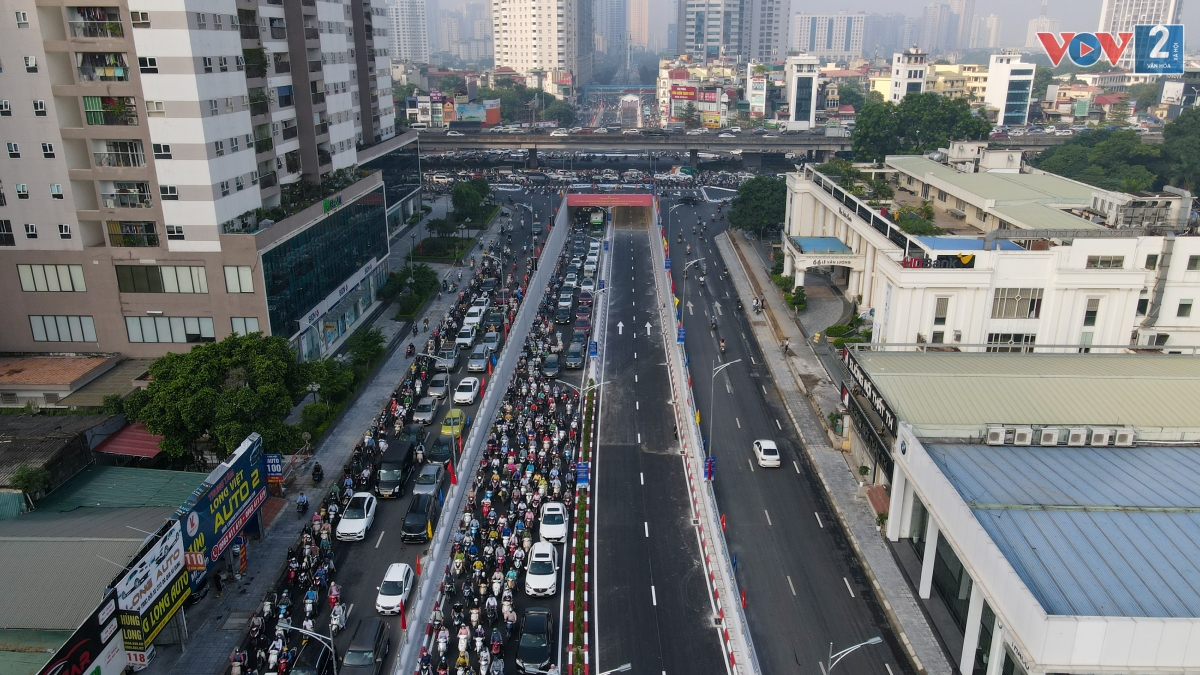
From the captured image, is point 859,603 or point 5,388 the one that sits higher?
point 5,388

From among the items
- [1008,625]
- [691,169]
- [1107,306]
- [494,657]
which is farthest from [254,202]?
[691,169]

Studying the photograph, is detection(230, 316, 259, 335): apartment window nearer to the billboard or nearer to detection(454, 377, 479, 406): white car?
detection(454, 377, 479, 406): white car

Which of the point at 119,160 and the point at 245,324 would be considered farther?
the point at 245,324

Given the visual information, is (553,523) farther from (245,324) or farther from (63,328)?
(63,328)

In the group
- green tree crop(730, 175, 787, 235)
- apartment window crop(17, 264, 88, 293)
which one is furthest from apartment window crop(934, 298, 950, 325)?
apartment window crop(17, 264, 88, 293)

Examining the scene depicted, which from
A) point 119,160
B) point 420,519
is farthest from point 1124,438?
point 119,160

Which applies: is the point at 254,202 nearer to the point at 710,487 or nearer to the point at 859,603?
the point at 710,487
